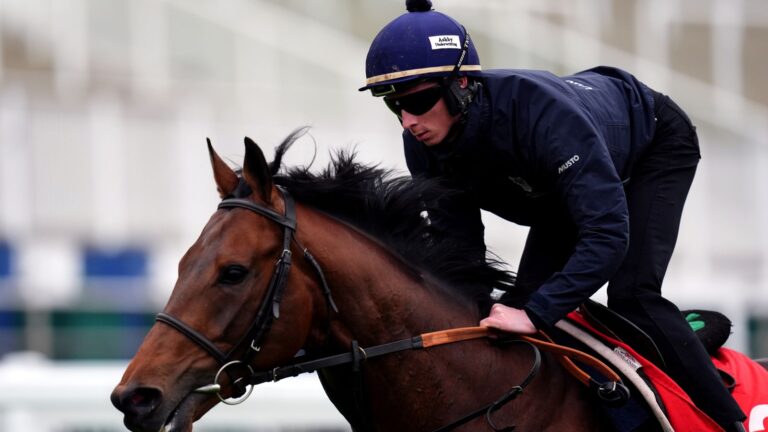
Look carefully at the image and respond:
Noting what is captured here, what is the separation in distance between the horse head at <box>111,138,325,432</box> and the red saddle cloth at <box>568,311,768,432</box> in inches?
37.0

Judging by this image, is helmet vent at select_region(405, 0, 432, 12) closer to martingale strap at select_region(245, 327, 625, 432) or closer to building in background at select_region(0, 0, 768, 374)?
martingale strap at select_region(245, 327, 625, 432)

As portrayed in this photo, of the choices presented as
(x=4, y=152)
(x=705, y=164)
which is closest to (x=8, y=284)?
(x=4, y=152)

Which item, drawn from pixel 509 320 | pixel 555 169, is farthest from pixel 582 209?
pixel 509 320

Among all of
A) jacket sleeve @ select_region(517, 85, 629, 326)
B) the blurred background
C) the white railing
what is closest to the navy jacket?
jacket sleeve @ select_region(517, 85, 629, 326)

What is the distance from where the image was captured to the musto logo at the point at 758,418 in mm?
3500

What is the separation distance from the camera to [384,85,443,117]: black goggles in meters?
3.33

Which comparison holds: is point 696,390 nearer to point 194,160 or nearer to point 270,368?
point 270,368

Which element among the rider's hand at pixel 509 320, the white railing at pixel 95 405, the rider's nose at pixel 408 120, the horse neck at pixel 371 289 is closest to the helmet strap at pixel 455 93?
the rider's nose at pixel 408 120

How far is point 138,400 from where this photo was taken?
2.88 meters

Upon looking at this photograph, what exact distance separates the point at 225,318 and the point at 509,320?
2.60 ft

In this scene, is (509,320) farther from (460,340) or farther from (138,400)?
(138,400)

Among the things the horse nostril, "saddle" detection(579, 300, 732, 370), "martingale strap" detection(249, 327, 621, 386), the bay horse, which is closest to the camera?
the horse nostril

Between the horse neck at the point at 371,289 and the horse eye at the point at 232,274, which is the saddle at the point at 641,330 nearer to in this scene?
the horse neck at the point at 371,289

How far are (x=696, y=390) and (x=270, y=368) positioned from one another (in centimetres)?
119
